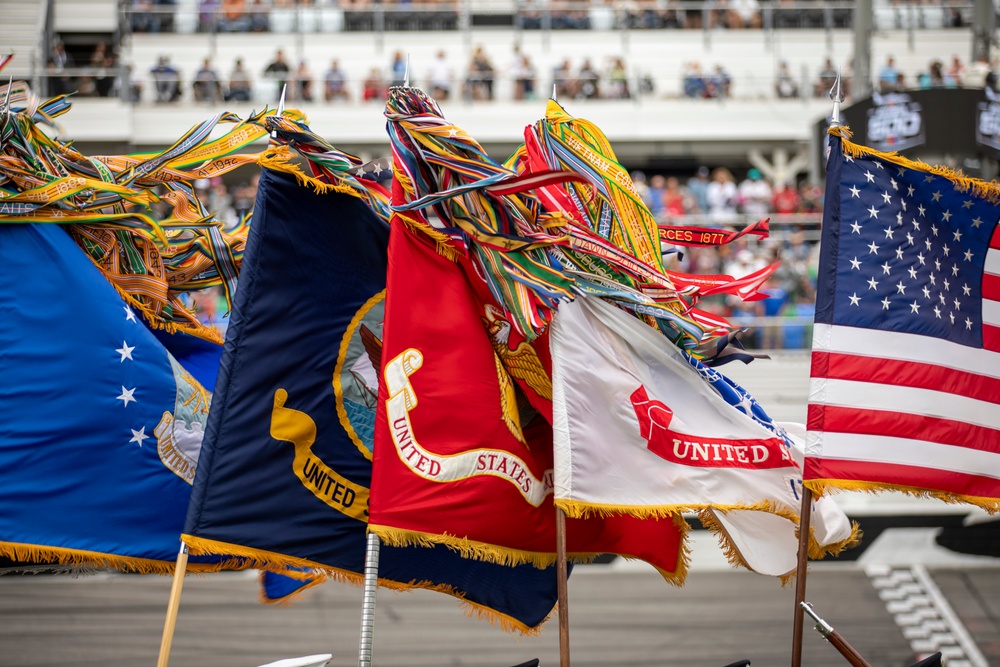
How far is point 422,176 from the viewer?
16.7 feet

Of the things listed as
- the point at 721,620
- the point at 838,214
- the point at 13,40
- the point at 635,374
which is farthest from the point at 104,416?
the point at 13,40

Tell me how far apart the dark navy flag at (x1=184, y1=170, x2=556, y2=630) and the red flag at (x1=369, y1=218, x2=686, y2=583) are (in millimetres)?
461

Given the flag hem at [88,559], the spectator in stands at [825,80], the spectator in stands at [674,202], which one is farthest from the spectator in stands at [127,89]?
the flag hem at [88,559]

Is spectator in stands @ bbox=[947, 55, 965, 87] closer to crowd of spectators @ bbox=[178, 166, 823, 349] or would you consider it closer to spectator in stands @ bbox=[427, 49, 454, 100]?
crowd of spectators @ bbox=[178, 166, 823, 349]

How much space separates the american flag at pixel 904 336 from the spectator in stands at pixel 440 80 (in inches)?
607

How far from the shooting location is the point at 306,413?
527 centimetres

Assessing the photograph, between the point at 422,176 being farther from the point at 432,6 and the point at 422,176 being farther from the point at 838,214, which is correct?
the point at 432,6

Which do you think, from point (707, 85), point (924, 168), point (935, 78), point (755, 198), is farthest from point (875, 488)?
point (707, 85)

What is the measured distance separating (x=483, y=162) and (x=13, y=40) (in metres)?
19.3

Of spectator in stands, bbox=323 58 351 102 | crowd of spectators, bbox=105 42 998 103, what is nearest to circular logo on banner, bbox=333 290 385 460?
crowd of spectators, bbox=105 42 998 103

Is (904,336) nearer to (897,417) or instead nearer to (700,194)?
(897,417)

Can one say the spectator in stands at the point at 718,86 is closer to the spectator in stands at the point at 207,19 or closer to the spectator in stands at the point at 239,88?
the spectator in stands at the point at 239,88

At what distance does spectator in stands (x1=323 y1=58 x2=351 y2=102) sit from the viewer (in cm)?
2062

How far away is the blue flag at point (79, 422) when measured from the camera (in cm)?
503
